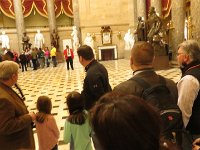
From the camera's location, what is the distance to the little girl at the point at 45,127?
9.75ft

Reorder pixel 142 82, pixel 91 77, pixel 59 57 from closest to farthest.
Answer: pixel 142 82 → pixel 91 77 → pixel 59 57

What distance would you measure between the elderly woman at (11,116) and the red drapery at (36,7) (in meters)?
24.7

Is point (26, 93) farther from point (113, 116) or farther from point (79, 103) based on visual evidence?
point (113, 116)

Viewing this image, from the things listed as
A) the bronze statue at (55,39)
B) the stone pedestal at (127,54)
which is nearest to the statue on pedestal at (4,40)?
the bronze statue at (55,39)

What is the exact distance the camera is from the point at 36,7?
87.4 feet

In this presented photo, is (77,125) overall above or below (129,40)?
below

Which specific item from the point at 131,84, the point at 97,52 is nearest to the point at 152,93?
the point at 131,84

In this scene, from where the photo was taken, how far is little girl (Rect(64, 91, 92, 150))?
8.87 ft

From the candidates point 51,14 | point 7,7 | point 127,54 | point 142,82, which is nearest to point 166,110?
point 142,82

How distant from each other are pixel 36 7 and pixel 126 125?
2732 cm

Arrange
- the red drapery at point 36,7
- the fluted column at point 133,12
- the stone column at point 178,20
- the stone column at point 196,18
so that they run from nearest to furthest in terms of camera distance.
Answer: the stone column at point 196,18 < the stone column at point 178,20 < the fluted column at point 133,12 < the red drapery at point 36,7

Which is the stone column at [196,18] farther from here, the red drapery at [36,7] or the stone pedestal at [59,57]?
the red drapery at [36,7]

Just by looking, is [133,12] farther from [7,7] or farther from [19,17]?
[7,7]

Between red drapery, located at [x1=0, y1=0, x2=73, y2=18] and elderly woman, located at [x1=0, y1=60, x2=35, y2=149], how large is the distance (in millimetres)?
24704
